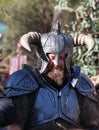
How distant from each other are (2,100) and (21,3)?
8829 millimetres

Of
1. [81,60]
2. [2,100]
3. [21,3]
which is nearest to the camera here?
[2,100]

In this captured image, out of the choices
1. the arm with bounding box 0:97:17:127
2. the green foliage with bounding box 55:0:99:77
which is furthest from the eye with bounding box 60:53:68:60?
the green foliage with bounding box 55:0:99:77

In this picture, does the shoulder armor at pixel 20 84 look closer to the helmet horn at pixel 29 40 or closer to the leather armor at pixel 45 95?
the leather armor at pixel 45 95

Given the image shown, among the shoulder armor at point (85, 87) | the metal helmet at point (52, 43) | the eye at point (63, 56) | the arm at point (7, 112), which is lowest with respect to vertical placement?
the arm at point (7, 112)

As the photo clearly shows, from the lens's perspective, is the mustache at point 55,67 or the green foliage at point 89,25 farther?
the green foliage at point 89,25

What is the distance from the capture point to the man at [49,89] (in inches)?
147

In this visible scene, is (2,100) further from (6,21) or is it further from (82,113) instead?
(6,21)

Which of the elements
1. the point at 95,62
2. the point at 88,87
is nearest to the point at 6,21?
the point at 95,62

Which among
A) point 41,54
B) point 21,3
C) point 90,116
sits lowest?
point 90,116

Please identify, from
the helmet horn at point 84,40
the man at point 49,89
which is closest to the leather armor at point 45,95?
the man at point 49,89

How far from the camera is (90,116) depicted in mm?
3969

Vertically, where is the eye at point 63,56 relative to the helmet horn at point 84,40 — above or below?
below

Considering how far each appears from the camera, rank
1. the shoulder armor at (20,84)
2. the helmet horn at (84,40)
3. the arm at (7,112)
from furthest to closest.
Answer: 1. the helmet horn at (84,40)
2. the shoulder armor at (20,84)
3. the arm at (7,112)

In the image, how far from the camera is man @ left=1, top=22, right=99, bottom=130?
12.3 feet
